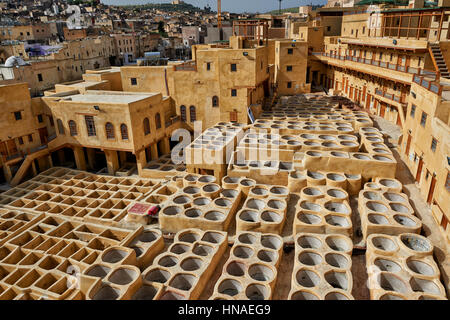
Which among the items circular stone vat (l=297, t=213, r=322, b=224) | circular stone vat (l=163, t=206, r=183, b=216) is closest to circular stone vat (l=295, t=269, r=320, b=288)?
circular stone vat (l=297, t=213, r=322, b=224)

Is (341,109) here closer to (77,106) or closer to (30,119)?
(77,106)

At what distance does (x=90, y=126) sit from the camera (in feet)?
97.2

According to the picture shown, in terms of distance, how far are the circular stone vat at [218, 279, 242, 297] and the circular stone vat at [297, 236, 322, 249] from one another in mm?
4497

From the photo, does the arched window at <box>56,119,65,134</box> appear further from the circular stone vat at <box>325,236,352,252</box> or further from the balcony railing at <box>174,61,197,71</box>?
the circular stone vat at <box>325,236,352,252</box>

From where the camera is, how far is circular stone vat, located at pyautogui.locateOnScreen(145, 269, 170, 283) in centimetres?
1595

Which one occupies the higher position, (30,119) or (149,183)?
(30,119)

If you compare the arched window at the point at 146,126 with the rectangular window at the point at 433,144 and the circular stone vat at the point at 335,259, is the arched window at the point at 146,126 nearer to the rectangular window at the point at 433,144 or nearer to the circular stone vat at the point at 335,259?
the circular stone vat at the point at 335,259

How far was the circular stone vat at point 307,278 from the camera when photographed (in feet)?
48.8

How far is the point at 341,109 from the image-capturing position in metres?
35.2

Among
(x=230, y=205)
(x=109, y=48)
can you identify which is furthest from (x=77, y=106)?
(x=109, y=48)

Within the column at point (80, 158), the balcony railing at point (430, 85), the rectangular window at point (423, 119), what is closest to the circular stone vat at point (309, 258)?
the rectangular window at point (423, 119)

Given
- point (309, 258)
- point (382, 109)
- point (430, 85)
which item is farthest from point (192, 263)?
point (382, 109)

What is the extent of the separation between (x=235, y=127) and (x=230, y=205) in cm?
1248

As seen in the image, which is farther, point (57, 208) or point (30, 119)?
point (30, 119)
